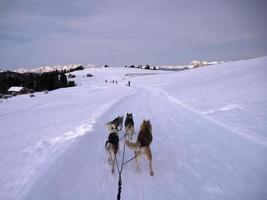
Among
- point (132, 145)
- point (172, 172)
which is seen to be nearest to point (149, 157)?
point (132, 145)

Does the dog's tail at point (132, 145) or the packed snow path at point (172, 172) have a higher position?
the dog's tail at point (132, 145)

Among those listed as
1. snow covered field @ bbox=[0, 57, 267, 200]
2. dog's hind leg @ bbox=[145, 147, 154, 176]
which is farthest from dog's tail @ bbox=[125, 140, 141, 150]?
snow covered field @ bbox=[0, 57, 267, 200]

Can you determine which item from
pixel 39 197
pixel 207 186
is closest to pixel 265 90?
pixel 207 186

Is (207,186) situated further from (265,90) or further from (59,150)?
(265,90)

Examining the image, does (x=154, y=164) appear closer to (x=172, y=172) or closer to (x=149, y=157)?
(x=172, y=172)

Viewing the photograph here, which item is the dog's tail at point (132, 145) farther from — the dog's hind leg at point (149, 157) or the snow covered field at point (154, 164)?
the snow covered field at point (154, 164)

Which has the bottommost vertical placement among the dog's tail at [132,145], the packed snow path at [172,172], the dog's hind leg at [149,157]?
the packed snow path at [172,172]

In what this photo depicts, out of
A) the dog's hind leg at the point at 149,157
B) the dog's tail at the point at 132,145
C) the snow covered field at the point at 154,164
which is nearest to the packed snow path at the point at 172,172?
the snow covered field at the point at 154,164

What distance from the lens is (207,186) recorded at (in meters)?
4.95

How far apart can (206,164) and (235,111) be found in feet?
21.2

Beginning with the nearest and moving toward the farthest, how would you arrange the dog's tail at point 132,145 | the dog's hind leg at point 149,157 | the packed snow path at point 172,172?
the packed snow path at point 172,172 < the dog's tail at point 132,145 < the dog's hind leg at point 149,157

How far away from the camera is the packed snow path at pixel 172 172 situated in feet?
15.6

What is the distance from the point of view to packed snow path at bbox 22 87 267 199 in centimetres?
475

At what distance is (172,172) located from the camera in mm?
5707
